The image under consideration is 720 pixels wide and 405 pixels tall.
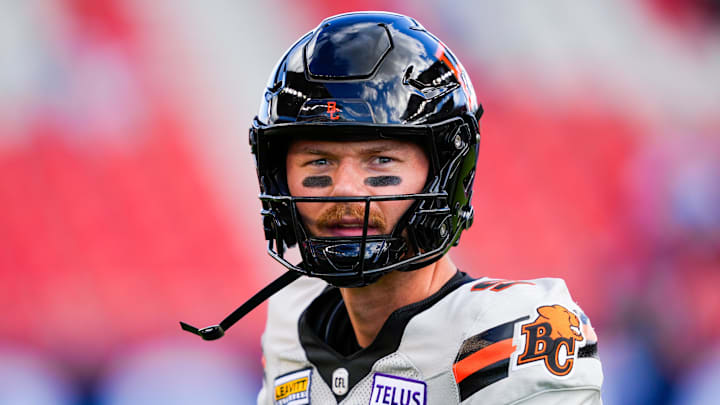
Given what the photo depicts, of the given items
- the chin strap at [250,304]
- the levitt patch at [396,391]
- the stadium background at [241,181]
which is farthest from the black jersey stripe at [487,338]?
the stadium background at [241,181]

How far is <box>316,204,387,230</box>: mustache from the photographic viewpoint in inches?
58.2

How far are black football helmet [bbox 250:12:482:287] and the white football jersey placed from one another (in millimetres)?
136

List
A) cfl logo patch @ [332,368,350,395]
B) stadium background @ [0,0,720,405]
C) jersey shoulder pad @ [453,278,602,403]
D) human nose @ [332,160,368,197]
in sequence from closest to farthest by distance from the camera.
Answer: jersey shoulder pad @ [453,278,602,403]
human nose @ [332,160,368,197]
cfl logo patch @ [332,368,350,395]
stadium background @ [0,0,720,405]

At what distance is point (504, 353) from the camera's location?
1.39 meters

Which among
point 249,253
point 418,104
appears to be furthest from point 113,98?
point 418,104

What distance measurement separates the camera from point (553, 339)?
1.40 m

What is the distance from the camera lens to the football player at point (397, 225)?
4.64 ft

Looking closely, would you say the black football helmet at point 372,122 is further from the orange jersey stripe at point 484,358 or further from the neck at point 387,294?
the orange jersey stripe at point 484,358

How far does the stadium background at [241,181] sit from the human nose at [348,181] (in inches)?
71.4

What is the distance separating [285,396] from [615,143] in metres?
2.35

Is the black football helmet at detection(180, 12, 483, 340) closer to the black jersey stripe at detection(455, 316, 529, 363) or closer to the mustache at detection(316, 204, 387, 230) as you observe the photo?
the mustache at detection(316, 204, 387, 230)

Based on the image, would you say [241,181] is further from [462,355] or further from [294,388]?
[462,355]

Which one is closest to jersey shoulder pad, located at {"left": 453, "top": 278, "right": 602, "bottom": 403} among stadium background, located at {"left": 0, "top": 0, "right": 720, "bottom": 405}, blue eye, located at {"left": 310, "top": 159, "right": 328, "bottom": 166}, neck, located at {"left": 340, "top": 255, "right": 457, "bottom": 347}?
neck, located at {"left": 340, "top": 255, "right": 457, "bottom": 347}

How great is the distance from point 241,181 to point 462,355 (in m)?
2.01
